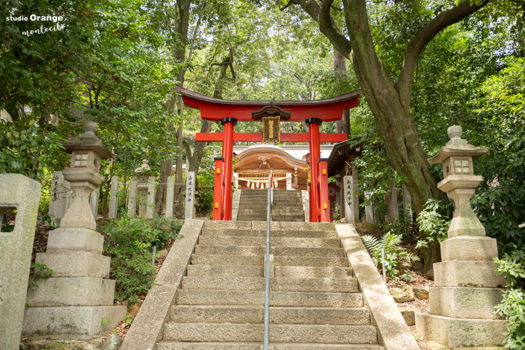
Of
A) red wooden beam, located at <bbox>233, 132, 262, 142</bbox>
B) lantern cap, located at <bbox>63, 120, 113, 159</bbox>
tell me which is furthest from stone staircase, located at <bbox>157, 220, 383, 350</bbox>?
red wooden beam, located at <bbox>233, 132, 262, 142</bbox>

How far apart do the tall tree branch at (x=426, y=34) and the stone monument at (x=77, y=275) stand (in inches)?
190

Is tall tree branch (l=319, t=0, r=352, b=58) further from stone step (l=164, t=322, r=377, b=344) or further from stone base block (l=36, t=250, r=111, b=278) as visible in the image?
stone base block (l=36, t=250, r=111, b=278)

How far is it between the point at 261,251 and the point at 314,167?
3.97 m

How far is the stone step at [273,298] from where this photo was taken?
464cm

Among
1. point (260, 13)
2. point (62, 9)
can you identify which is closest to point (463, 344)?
point (62, 9)

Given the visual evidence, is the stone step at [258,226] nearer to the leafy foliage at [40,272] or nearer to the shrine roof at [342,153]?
the shrine roof at [342,153]

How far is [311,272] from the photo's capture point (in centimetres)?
527

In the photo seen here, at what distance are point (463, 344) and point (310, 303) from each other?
1.72m

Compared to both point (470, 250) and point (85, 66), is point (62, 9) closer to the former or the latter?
point (85, 66)

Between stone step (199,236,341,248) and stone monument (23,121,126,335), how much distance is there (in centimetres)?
195

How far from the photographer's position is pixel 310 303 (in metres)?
4.63

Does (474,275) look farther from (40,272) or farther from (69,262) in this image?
(40,272)

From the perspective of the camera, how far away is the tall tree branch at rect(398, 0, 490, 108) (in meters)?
5.75

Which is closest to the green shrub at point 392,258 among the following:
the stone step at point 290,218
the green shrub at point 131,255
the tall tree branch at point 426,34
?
the tall tree branch at point 426,34
